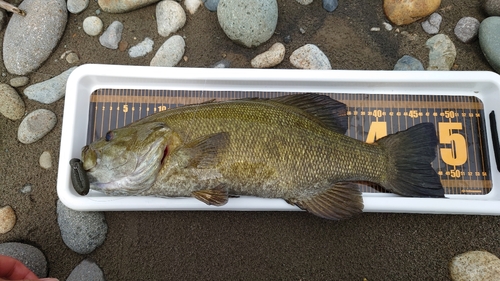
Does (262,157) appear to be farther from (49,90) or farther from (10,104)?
(10,104)

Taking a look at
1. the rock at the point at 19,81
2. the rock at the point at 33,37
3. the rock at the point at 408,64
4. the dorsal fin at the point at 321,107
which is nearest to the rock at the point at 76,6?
the rock at the point at 33,37

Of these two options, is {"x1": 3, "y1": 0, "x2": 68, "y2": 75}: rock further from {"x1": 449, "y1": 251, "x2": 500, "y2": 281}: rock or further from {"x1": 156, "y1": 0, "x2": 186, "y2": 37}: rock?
{"x1": 449, "y1": 251, "x2": 500, "y2": 281}: rock

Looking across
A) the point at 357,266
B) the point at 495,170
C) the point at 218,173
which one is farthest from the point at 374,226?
the point at 218,173

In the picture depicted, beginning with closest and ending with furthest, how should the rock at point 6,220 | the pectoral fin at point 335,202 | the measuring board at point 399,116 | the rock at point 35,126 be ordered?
the pectoral fin at point 335,202, the measuring board at point 399,116, the rock at point 6,220, the rock at point 35,126

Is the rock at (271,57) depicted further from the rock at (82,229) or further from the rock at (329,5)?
the rock at (82,229)

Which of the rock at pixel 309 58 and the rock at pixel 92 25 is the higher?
the rock at pixel 92 25

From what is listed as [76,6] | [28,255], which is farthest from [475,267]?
[76,6]
